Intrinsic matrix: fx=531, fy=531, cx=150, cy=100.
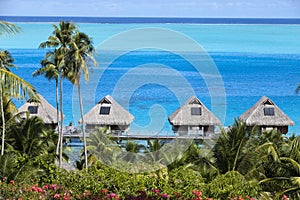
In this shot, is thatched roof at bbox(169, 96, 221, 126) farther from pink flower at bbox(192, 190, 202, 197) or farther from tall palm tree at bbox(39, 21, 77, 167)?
pink flower at bbox(192, 190, 202, 197)

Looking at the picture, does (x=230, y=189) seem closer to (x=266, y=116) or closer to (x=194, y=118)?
(x=194, y=118)

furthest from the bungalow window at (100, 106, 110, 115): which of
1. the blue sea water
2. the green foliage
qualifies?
the green foliage

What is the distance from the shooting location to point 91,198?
7285 mm

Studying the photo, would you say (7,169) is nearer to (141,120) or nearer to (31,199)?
(31,199)

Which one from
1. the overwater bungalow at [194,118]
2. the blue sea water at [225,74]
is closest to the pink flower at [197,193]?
the blue sea water at [225,74]

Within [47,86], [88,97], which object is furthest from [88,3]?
[88,97]

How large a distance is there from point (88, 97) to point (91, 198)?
6.92ft

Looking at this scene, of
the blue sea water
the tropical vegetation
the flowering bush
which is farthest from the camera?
the blue sea water

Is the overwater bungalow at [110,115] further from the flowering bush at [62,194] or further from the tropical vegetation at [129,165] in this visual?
the flowering bush at [62,194]

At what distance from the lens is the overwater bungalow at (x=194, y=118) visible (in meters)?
23.3

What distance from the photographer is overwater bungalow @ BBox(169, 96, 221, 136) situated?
2334 centimetres

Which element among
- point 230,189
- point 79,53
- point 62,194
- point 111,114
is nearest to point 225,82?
point 111,114

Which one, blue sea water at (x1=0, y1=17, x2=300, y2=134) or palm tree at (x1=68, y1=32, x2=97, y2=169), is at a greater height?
blue sea water at (x1=0, y1=17, x2=300, y2=134)

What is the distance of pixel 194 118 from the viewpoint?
23625 mm
